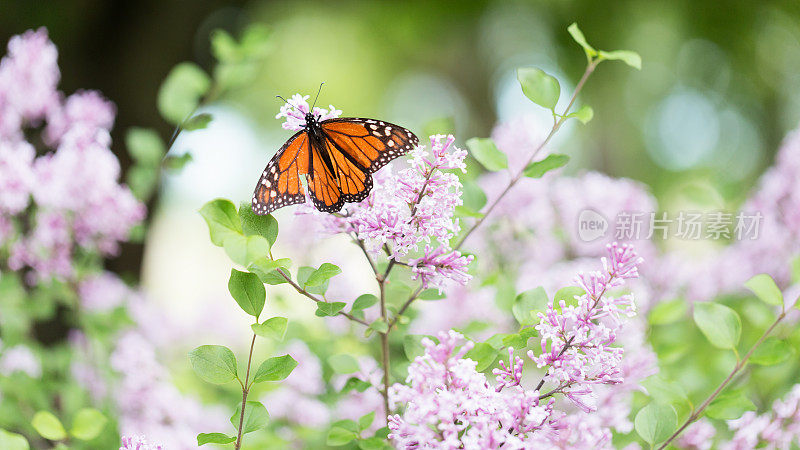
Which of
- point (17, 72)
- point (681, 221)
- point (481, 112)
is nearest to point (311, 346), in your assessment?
point (17, 72)

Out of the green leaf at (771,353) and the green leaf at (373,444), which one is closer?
the green leaf at (373,444)

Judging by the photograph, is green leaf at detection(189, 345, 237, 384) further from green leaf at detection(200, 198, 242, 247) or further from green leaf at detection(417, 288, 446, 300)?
green leaf at detection(417, 288, 446, 300)

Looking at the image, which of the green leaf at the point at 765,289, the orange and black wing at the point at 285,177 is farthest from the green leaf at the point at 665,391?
the orange and black wing at the point at 285,177

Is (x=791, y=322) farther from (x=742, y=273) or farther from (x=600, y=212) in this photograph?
(x=600, y=212)

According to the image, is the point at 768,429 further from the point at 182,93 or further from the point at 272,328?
the point at 182,93

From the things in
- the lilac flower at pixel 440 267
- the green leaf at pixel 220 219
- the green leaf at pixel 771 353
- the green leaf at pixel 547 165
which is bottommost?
the green leaf at pixel 771 353

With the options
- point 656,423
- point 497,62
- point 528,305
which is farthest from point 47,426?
point 497,62

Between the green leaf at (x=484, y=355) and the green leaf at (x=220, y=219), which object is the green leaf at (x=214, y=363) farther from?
the green leaf at (x=484, y=355)
